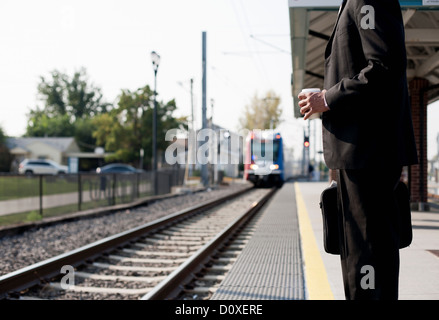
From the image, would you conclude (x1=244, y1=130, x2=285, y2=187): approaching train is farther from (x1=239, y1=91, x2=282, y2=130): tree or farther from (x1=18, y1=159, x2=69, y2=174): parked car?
(x1=239, y1=91, x2=282, y2=130): tree

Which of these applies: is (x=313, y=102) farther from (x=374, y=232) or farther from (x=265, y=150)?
(x=265, y=150)

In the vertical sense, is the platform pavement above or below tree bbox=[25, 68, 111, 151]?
below

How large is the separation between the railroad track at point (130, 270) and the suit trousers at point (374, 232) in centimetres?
274

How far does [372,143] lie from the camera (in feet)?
6.07

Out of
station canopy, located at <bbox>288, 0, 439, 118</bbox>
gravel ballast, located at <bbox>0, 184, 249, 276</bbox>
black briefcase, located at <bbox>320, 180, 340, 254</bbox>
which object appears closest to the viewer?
black briefcase, located at <bbox>320, 180, 340, 254</bbox>

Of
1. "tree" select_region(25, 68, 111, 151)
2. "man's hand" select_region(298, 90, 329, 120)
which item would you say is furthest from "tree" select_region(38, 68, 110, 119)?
"man's hand" select_region(298, 90, 329, 120)

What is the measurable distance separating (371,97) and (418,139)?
369 inches

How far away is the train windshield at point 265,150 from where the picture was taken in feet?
81.3

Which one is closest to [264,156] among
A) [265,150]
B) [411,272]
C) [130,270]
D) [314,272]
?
[265,150]

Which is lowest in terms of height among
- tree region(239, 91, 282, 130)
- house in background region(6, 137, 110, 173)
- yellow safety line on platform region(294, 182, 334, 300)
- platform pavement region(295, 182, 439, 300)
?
yellow safety line on platform region(294, 182, 334, 300)

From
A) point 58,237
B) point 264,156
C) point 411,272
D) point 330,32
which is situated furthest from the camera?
point 264,156

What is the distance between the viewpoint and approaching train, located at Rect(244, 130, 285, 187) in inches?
977

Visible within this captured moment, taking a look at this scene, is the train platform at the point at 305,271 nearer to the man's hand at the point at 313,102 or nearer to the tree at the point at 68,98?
the man's hand at the point at 313,102

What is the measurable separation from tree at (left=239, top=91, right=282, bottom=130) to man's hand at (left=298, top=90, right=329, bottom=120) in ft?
202
